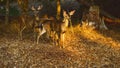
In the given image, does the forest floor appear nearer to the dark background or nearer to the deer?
the deer

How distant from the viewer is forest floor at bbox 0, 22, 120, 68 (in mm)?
11055

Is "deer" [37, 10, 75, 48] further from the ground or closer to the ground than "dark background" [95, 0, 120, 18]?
closer to the ground

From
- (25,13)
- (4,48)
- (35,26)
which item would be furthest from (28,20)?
(4,48)

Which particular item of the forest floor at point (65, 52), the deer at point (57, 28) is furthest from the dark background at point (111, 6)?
the deer at point (57, 28)

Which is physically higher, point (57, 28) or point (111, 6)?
point (111, 6)

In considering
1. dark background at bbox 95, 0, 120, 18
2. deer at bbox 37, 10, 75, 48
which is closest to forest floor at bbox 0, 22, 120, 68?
deer at bbox 37, 10, 75, 48

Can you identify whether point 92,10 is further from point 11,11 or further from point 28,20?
point 11,11

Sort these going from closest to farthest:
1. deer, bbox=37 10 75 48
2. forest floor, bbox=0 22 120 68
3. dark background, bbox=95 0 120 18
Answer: forest floor, bbox=0 22 120 68 → deer, bbox=37 10 75 48 → dark background, bbox=95 0 120 18

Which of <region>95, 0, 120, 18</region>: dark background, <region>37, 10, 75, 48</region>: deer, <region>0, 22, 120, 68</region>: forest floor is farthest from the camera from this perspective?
<region>95, 0, 120, 18</region>: dark background

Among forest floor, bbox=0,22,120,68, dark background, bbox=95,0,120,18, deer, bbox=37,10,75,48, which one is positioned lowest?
forest floor, bbox=0,22,120,68

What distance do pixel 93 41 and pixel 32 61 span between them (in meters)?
3.00

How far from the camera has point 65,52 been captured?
11.8 metres

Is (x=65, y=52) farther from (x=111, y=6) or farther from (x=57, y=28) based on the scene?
(x=111, y=6)

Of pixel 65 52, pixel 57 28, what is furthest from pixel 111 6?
pixel 65 52
